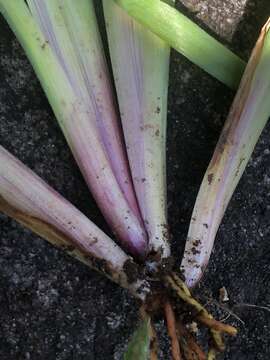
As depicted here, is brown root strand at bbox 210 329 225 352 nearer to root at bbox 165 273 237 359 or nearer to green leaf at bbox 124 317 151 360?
root at bbox 165 273 237 359

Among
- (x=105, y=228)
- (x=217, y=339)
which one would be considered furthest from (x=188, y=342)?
(x=105, y=228)

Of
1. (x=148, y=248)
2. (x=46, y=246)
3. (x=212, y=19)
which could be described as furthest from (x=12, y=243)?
(x=212, y=19)

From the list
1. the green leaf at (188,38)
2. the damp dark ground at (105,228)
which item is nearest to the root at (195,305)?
the damp dark ground at (105,228)

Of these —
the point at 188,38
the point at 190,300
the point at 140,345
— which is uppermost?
the point at 188,38

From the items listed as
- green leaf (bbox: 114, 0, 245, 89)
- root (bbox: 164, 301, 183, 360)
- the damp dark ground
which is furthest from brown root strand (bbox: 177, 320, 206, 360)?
green leaf (bbox: 114, 0, 245, 89)

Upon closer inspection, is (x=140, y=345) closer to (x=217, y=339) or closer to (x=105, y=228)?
(x=217, y=339)

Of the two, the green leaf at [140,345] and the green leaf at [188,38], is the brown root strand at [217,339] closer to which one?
the green leaf at [140,345]
